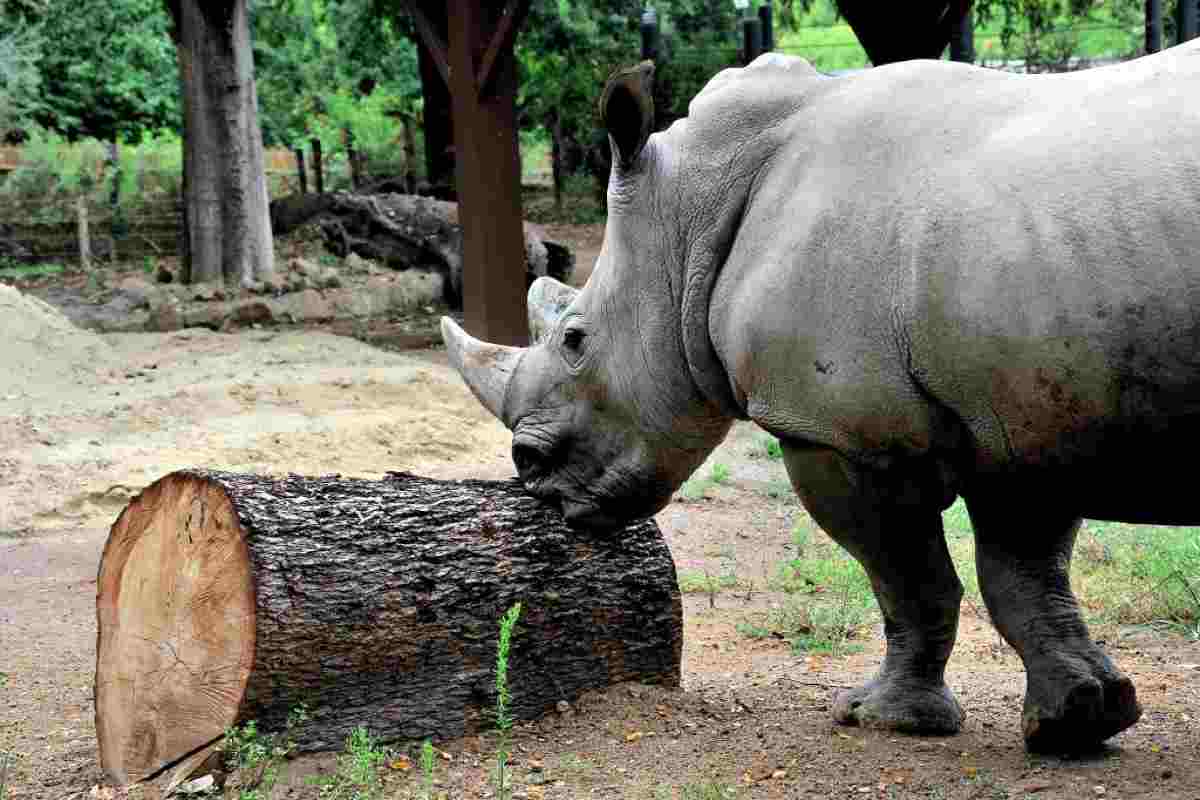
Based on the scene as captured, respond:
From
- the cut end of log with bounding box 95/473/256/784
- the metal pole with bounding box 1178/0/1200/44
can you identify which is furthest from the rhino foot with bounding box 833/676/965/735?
the metal pole with bounding box 1178/0/1200/44

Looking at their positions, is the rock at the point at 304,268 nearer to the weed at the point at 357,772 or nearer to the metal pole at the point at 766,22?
the metal pole at the point at 766,22

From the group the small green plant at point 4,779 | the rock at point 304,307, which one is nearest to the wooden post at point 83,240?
the rock at point 304,307

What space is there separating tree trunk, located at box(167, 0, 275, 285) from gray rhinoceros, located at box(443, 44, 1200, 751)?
455 inches

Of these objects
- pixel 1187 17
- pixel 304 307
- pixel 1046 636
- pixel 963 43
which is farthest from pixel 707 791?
pixel 304 307

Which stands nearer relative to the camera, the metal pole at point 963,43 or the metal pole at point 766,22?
the metal pole at point 963,43

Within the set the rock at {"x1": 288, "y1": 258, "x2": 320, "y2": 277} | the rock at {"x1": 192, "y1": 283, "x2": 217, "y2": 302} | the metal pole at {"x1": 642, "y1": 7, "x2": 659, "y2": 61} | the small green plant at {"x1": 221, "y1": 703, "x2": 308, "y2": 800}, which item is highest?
the metal pole at {"x1": 642, "y1": 7, "x2": 659, "y2": 61}

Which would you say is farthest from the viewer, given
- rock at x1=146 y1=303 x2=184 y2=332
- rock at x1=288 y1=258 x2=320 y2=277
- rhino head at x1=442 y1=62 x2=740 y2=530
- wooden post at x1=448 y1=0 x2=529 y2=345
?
rock at x1=288 y1=258 x2=320 y2=277

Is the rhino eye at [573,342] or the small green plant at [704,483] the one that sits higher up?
the rhino eye at [573,342]

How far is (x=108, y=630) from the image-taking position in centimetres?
448

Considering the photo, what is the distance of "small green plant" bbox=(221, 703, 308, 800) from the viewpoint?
3957mm

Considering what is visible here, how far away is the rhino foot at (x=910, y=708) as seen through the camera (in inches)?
172

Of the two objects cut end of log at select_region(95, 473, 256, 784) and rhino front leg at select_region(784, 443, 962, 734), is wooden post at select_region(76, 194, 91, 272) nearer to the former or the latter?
cut end of log at select_region(95, 473, 256, 784)

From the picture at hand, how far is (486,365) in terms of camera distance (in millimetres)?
4762

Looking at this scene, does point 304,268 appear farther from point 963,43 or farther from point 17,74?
point 17,74
